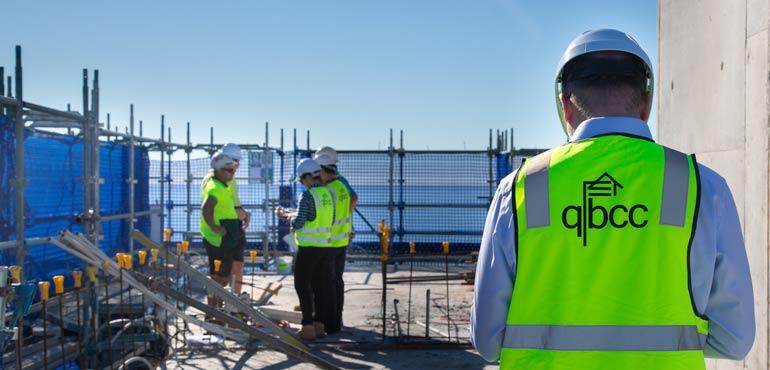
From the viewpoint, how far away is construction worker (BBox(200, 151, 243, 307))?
9266 mm

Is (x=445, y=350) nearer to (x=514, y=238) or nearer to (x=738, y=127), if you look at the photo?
(x=738, y=127)

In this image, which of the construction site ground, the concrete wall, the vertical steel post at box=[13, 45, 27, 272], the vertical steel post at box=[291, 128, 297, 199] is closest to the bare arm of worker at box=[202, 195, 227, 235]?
the construction site ground

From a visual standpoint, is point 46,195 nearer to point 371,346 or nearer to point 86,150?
point 86,150

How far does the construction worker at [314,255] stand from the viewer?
8070 mm

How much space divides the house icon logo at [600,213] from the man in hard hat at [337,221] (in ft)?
21.0

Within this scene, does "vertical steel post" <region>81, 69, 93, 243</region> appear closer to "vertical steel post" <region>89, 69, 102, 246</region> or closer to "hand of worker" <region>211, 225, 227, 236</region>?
"vertical steel post" <region>89, 69, 102, 246</region>

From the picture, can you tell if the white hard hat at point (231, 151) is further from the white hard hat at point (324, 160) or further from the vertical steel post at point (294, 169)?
the vertical steel post at point (294, 169)

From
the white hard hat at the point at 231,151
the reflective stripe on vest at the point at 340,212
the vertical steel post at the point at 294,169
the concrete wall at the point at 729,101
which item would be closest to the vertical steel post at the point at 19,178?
the white hard hat at the point at 231,151

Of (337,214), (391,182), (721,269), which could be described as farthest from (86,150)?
(721,269)

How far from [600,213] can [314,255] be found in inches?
253

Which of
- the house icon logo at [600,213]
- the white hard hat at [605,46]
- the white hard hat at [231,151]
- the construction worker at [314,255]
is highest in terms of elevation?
the white hard hat at [605,46]

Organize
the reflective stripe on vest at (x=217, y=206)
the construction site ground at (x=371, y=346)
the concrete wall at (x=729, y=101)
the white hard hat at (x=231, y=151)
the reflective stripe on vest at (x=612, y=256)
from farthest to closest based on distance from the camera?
1. the white hard hat at (x=231, y=151)
2. the reflective stripe on vest at (x=217, y=206)
3. the construction site ground at (x=371, y=346)
4. the concrete wall at (x=729, y=101)
5. the reflective stripe on vest at (x=612, y=256)

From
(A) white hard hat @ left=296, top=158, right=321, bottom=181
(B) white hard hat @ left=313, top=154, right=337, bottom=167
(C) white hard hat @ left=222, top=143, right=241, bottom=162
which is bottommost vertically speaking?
(A) white hard hat @ left=296, top=158, right=321, bottom=181

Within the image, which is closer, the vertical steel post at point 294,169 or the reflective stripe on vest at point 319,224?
the reflective stripe on vest at point 319,224
